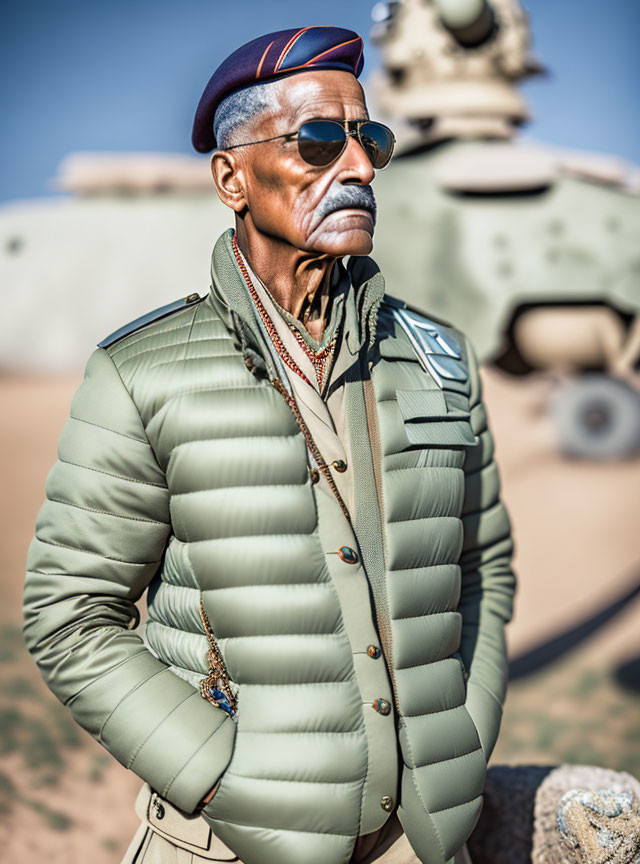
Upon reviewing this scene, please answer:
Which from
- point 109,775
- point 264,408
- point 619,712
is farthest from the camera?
point 619,712

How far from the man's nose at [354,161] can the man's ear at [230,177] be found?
0.21m

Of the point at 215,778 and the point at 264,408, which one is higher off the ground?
the point at 264,408

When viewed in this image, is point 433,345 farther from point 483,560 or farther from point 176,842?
point 176,842

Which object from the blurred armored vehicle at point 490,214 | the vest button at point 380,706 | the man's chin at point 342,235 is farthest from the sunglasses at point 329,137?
the blurred armored vehicle at point 490,214

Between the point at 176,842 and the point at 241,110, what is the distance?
1314 mm

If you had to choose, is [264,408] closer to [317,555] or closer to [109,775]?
[317,555]

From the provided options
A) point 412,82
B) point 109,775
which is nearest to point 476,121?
point 412,82

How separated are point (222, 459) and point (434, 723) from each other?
1.96 feet

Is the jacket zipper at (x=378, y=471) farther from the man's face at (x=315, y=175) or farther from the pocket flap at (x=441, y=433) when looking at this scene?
the man's face at (x=315, y=175)

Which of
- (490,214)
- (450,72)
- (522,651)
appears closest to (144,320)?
(522,651)

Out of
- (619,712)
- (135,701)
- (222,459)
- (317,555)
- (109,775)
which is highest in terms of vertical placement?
(222,459)

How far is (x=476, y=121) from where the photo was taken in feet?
26.6

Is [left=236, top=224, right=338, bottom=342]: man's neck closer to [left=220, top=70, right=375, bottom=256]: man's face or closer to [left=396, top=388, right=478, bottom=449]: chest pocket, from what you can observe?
[left=220, top=70, right=375, bottom=256]: man's face

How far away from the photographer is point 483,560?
2010 millimetres
